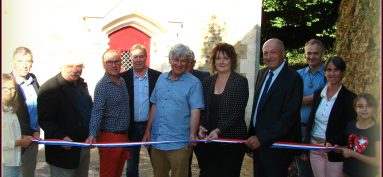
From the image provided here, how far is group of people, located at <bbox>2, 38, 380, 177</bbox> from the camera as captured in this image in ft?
12.9

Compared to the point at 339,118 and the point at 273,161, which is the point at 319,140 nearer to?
the point at 339,118

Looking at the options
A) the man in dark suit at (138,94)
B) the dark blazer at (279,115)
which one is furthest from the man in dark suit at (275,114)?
the man in dark suit at (138,94)

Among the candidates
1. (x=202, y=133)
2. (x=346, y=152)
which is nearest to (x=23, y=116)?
(x=202, y=133)

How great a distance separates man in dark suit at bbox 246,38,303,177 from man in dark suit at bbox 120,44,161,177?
4.51 feet

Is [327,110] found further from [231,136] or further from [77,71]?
[77,71]

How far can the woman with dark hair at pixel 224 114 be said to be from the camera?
4.05 meters

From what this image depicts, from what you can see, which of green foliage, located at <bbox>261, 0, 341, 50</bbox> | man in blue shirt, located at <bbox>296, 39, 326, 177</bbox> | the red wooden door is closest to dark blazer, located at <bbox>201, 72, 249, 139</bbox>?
man in blue shirt, located at <bbox>296, 39, 326, 177</bbox>

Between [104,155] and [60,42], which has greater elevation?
[60,42]

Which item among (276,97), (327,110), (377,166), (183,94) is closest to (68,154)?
(183,94)

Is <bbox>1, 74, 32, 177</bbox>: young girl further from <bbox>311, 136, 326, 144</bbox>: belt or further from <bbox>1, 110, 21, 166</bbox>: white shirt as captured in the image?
<bbox>311, 136, 326, 144</bbox>: belt

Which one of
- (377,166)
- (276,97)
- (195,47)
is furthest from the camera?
(195,47)

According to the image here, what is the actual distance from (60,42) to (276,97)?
20.1 ft

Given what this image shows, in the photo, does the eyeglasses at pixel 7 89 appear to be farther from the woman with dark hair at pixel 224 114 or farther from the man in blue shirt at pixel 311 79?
the man in blue shirt at pixel 311 79

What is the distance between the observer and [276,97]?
155 inches
